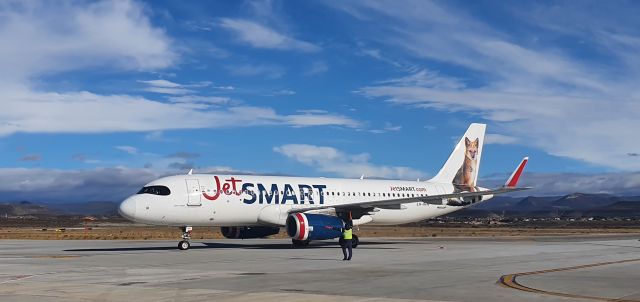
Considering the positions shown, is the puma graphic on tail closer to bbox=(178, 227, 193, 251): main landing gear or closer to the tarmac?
bbox=(178, 227, 193, 251): main landing gear

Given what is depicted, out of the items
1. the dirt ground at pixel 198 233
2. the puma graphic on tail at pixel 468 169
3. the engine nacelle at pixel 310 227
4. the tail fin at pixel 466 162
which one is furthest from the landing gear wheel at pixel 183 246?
the puma graphic on tail at pixel 468 169

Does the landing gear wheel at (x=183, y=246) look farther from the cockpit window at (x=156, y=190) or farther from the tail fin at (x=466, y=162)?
the tail fin at (x=466, y=162)

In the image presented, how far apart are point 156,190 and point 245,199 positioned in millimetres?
4697

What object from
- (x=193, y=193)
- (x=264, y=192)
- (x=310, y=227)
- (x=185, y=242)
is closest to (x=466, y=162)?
(x=264, y=192)

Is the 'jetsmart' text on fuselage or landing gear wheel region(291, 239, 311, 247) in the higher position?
the 'jetsmart' text on fuselage

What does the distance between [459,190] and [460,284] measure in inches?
1313

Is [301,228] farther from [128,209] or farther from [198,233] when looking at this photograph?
[198,233]

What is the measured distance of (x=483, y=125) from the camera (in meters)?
53.5

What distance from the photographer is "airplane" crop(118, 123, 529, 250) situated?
36500 millimetres

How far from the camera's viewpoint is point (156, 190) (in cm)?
3638

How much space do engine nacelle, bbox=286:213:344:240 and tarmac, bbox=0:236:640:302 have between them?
6.52m

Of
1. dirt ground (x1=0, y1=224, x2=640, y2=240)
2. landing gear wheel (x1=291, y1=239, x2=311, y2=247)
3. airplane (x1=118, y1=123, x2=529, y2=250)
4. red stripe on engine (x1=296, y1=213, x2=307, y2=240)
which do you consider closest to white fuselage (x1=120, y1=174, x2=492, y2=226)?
airplane (x1=118, y1=123, x2=529, y2=250)

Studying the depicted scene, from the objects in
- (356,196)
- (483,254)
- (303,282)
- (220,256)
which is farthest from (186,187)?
(303,282)

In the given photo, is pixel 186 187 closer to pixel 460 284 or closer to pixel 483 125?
pixel 460 284
